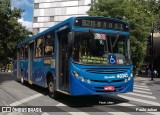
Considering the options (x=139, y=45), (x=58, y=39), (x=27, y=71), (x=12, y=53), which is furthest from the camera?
(x=12, y=53)

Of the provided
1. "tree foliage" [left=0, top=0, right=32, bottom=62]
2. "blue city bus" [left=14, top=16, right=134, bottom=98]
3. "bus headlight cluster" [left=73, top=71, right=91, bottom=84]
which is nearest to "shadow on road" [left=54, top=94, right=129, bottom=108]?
"blue city bus" [left=14, top=16, right=134, bottom=98]

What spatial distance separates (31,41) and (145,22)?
22.5 m

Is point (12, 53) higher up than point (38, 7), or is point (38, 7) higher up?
point (38, 7)

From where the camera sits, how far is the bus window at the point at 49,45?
41.6 ft

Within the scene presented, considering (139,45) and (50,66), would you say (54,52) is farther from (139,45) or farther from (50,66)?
(139,45)

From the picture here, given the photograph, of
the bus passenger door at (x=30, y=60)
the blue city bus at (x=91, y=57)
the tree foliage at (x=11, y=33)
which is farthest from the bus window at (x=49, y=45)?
the tree foliage at (x=11, y=33)

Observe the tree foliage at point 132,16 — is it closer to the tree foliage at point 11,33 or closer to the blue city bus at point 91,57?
the tree foliage at point 11,33

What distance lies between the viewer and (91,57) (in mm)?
10469

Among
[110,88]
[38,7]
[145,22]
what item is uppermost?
[38,7]

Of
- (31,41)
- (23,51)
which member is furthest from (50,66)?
(23,51)

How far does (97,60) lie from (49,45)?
3170mm

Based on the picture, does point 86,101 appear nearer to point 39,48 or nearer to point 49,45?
point 49,45

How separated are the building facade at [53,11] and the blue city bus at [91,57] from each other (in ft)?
213

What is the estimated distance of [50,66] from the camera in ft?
41.7
